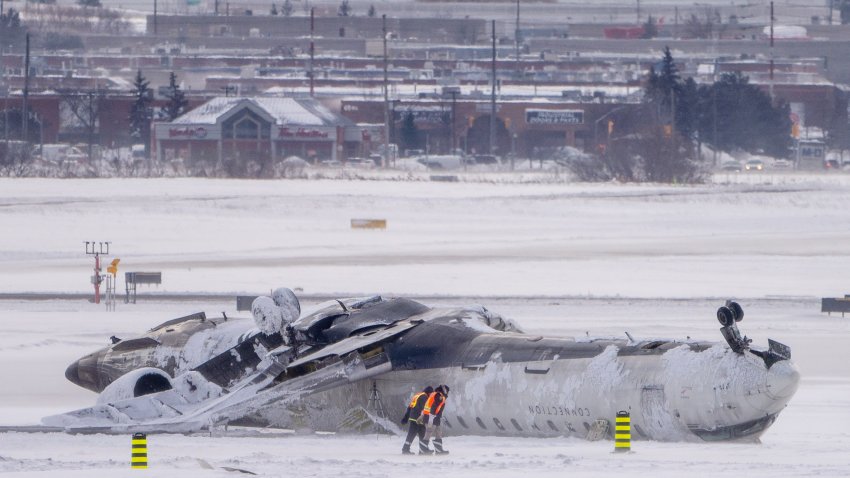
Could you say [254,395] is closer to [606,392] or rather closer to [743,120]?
[606,392]

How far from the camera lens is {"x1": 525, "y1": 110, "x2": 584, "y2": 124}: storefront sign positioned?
138 metres

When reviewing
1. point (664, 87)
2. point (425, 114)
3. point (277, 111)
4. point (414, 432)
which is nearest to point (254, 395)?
point (414, 432)

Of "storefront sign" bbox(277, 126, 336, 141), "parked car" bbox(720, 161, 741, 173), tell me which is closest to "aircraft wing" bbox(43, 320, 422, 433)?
"storefront sign" bbox(277, 126, 336, 141)

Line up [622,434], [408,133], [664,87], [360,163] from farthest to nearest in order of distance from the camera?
[408,133], [664,87], [360,163], [622,434]

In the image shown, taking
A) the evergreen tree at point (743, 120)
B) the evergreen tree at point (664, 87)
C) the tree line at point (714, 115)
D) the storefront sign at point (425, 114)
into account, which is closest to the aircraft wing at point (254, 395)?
the tree line at point (714, 115)

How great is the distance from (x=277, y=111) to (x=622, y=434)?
108 metres

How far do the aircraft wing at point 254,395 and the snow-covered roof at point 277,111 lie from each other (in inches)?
3818

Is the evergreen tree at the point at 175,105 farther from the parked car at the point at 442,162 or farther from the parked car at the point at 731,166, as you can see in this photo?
the parked car at the point at 731,166

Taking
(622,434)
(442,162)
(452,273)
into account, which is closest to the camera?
(622,434)

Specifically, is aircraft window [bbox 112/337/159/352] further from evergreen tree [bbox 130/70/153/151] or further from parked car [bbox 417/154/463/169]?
evergreen tree [bbox 130/70/153/151]

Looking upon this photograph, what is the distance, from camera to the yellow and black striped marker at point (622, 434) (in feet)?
70.0

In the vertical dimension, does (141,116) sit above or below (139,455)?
above

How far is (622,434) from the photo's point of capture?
21.4m

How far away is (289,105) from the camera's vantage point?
128750 mm
